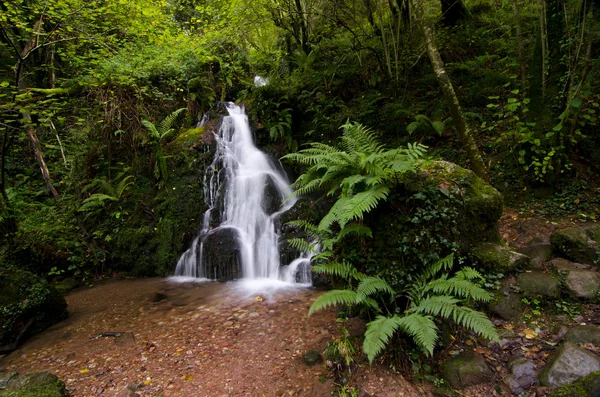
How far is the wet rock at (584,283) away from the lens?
10.3ft

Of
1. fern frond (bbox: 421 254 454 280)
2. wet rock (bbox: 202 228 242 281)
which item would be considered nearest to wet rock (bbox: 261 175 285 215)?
wet rock (bbox: 202 228 242 281)

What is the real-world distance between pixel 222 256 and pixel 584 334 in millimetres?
6249

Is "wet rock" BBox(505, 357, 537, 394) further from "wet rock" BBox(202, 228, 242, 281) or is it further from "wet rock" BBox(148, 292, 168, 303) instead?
"wet rock" BBox(148, 292, 168, 303)

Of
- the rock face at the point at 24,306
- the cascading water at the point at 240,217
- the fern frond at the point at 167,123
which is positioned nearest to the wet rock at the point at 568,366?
the cascading water at the point at 240,217

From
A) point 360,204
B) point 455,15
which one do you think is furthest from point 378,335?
point 455,15

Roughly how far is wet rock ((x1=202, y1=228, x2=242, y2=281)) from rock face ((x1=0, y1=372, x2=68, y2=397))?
3875 millimetres

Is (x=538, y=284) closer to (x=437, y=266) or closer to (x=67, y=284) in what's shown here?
(x=437, y=266)

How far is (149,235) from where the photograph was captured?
8.00 meters

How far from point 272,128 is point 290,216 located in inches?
126

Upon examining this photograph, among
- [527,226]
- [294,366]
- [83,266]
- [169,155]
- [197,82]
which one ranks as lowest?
[294,366]

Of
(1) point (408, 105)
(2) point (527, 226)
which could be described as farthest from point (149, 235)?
(2) point (527, 226)

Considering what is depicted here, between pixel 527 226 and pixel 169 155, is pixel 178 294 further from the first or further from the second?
pixel 527 226

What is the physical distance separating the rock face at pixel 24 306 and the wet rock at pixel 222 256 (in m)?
2.78

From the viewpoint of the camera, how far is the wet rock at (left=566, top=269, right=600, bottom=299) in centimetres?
314
